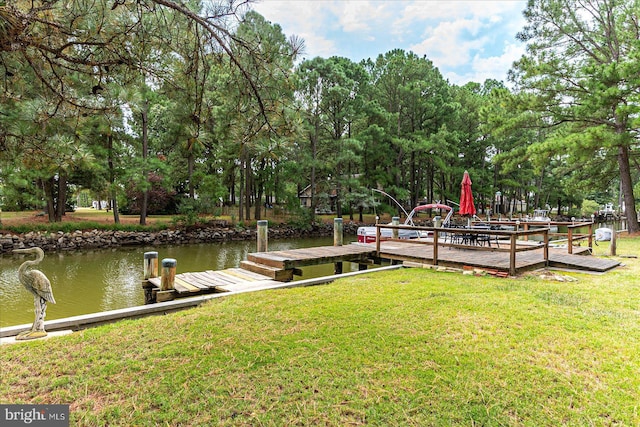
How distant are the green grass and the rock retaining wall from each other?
14.2 m

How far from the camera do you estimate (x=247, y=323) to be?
374 cm

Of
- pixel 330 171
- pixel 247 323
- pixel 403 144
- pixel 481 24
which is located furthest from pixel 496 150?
pixel 247 323

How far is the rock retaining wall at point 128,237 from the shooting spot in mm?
14073

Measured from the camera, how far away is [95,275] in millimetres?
9586

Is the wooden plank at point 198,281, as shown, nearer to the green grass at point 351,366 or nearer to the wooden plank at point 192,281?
the wooden plank at point 192,281

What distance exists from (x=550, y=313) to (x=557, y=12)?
1676 centimetres

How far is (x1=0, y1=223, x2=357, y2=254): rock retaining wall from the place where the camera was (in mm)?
14073

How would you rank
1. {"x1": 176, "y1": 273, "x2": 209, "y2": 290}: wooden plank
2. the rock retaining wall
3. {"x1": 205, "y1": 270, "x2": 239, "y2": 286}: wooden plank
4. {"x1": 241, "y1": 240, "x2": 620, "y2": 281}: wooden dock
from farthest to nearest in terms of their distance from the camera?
the rock retaining wall < {"x1": 241, "y1": 240, "x2": 620, "y2": 281}: wooden dock < {"x1": 205, "y1": 270, "x2": 239, "y2": 286}: wooden plank < {"x1": 176, "y1": 273, "x2": 209, "y2": 290}: wooden plank

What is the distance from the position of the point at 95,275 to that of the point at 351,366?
9.74m

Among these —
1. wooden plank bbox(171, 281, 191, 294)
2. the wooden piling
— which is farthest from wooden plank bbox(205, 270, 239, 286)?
the wooden piling

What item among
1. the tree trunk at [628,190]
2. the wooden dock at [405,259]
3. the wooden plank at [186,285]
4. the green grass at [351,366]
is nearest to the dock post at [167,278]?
the wooden plank at [186,285]

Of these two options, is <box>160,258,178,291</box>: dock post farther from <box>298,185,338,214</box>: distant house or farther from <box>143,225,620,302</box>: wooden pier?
<box>298,185,338,214</box>: distant house

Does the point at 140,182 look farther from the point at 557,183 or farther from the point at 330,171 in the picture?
the point at 557,183

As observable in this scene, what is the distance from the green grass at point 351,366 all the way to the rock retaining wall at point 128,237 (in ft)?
46.4
